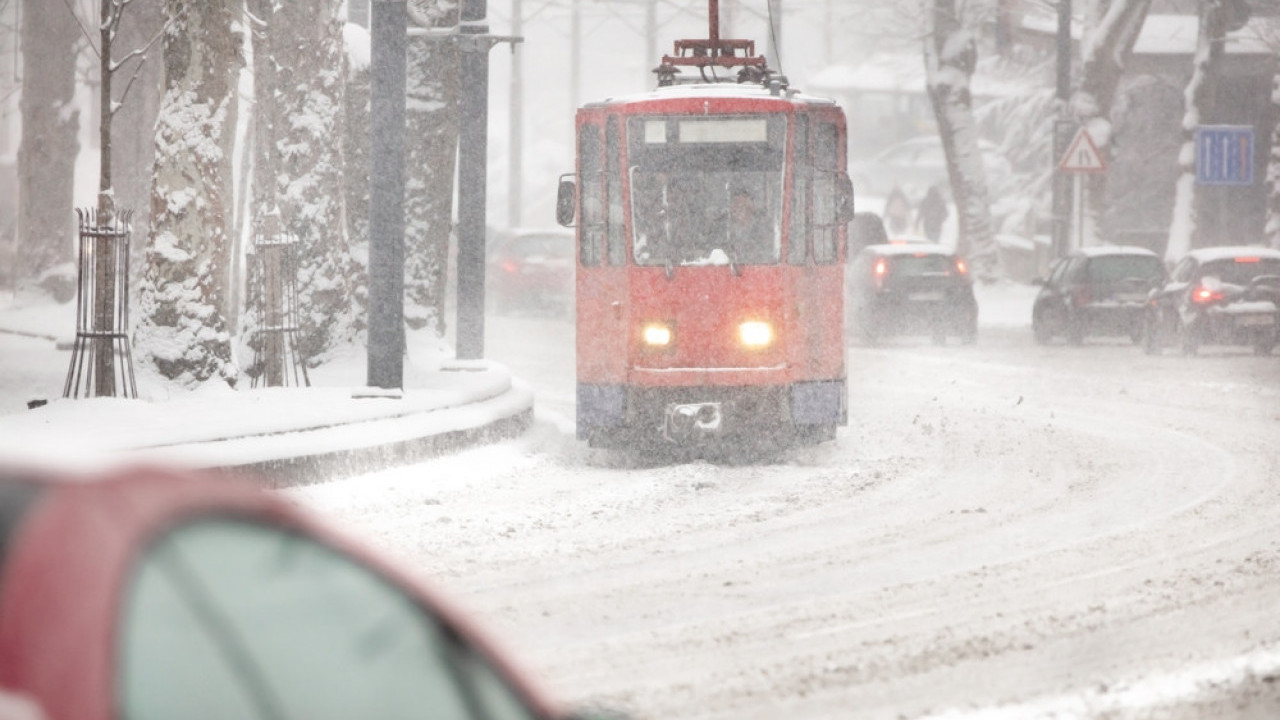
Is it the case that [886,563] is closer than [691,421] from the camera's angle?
Yes

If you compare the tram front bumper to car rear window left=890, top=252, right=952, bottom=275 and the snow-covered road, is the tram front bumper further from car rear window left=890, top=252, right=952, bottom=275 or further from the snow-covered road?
car rear window left=890, top=252, right=952, bottom=275

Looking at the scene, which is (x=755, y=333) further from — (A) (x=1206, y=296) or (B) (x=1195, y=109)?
(B) (x=1195, y=109)

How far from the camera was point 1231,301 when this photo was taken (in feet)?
96.5

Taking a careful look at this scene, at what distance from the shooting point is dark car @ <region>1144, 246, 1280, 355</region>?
29.3 m

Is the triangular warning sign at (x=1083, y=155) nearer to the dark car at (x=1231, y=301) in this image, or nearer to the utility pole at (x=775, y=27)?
the utility pole at (x=775, y=27)

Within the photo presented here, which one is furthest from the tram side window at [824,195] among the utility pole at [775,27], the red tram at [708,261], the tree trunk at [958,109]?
the tree trunk at [958,109]

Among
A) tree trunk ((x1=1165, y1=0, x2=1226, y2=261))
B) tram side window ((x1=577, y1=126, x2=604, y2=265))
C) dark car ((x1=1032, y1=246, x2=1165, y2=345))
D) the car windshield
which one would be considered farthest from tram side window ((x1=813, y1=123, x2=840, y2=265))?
tree trunk ((x1=1165, y1=0, x2=1226, y2=261))

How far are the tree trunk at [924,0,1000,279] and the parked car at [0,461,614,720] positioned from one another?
43.8 metres

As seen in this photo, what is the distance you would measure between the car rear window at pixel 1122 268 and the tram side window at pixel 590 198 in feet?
58.4

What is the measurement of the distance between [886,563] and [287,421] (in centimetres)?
522

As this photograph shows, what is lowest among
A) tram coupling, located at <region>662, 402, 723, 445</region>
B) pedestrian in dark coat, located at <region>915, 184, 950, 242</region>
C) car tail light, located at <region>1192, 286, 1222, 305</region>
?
tram coupling, located at <region>662, 402, 723, 445</region>

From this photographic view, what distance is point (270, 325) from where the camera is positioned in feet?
57.2

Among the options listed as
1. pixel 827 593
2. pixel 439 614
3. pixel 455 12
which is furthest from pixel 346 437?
pixel 439 614

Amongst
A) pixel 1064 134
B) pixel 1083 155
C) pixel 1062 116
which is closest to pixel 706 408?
pixel 1083 155
